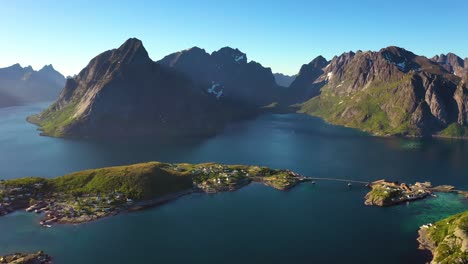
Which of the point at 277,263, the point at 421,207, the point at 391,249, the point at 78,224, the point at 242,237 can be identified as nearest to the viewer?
the point at 277,263

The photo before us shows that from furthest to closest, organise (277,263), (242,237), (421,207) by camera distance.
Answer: (421,207) → (242,237) → (277,263)

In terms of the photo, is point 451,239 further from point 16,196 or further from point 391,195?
point 16,196

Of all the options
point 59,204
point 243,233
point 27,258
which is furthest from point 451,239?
point 59,204

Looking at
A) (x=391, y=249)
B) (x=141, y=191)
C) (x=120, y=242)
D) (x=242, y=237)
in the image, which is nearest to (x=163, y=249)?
(x=120, y=242)

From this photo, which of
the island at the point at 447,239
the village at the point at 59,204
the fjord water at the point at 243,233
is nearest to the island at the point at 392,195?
the fjord water at the point at 243,233

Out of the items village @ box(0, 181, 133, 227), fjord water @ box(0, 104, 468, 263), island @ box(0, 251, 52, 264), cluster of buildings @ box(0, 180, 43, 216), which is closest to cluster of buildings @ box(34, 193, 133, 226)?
village @ box(0, 181, 133, 227)

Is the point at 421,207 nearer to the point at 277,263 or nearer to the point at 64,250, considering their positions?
the point at 277,263

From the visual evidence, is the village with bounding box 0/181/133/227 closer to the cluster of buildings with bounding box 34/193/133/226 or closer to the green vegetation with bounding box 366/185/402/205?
the cluster of buildings with bounding box 34/193/133/226

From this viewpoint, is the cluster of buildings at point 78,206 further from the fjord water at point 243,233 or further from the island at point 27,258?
the island at point 27,258
